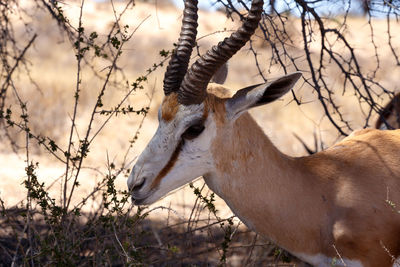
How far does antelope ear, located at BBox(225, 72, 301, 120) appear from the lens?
14.4ft

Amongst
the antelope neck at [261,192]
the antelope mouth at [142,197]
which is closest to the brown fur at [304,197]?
the antelope neck at [261,192]

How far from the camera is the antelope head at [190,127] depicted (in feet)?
14.4

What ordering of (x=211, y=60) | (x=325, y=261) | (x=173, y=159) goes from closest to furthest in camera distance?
(x=211, y=60) → (x=173, y=159) → (x=325, y=261)

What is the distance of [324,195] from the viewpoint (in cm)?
468

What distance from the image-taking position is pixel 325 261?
4.55 meters

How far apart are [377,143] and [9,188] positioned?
5.84 m

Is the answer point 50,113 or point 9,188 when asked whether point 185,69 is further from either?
point 50,113

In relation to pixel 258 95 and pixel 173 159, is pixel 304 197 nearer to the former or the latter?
pixel 258 95

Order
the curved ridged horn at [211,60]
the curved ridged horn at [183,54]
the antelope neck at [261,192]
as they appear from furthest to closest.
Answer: the curved ridged horn at [183,54], the antelope neck at [261,192], the curved ridged horn at [211,60]

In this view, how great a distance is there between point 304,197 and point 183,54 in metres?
1.35

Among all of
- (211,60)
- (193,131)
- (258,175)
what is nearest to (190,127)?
(193,131)

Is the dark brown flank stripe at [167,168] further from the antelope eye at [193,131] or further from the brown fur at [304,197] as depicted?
the brown fur at [304,197]

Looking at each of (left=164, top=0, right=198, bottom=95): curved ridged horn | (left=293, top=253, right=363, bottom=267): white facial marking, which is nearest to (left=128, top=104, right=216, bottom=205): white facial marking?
(left=164, top=0, right=198, bottom=95): curved ridged horn

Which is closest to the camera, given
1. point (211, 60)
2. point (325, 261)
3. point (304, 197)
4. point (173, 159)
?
point (211, 60)
